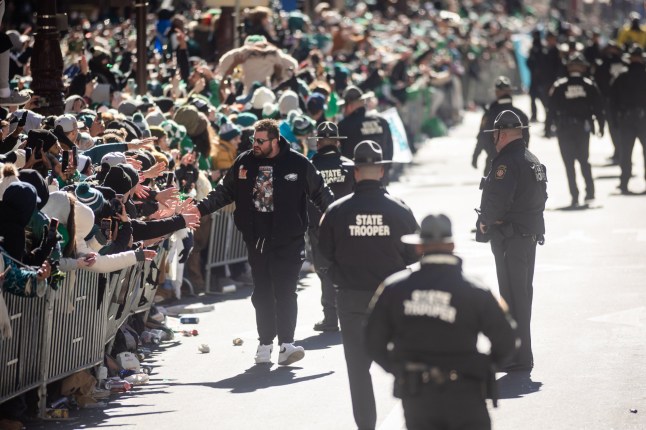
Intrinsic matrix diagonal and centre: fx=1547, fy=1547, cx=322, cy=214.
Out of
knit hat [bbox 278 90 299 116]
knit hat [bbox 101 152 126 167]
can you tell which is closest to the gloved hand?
knit hat [bbox 101 152 126 167]

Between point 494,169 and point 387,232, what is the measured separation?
2.81 m

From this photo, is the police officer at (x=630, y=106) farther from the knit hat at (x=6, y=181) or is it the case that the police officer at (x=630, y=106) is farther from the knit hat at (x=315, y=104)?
the knit hat at (x=6, y=181)

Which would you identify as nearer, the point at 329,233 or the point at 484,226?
the point at 329,233

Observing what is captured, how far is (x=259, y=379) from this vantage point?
12.2 metres

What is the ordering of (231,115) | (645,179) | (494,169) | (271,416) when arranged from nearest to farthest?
(271,416) < (494,169) < (231,115) < (645,179)

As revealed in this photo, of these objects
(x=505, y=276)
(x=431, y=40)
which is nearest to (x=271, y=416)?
(x=505, y=276)

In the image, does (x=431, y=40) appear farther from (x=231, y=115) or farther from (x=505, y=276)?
(x=505, y=276)

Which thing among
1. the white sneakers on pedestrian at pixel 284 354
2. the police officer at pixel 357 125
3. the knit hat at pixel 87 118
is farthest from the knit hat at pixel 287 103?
the white sneakers on pedestrian at pixel 284 354

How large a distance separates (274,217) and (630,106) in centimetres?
1247

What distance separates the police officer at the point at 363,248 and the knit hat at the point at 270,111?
8670mm

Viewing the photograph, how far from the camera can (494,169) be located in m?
12.2

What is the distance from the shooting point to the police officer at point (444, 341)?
757 cm

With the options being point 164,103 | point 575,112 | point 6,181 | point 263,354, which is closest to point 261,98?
point 164,103

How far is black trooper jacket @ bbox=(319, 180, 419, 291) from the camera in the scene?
9.64m
